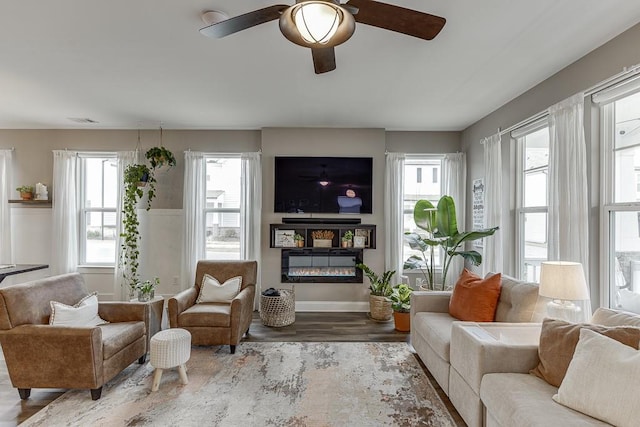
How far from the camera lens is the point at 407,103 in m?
3.86

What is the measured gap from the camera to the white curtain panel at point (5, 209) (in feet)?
16.0

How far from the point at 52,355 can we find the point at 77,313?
386 mm

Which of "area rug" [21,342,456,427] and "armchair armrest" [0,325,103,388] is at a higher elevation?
"armchair armrest" [0,325,103,388]

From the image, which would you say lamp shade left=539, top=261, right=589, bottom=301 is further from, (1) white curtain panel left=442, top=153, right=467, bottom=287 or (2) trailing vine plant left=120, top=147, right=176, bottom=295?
(2) trailing vine plant left=120, top=147, right=176, bottom=295

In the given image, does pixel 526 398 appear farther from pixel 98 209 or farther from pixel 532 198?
pixel 98 209

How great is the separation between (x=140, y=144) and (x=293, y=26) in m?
4.54

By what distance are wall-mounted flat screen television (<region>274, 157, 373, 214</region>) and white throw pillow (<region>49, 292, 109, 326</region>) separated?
8.36ft

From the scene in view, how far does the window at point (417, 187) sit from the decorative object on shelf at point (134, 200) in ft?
11.8

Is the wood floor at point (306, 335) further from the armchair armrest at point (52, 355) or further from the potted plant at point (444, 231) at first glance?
the potted plant at point (444, 231)

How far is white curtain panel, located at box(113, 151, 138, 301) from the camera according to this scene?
16.1ft

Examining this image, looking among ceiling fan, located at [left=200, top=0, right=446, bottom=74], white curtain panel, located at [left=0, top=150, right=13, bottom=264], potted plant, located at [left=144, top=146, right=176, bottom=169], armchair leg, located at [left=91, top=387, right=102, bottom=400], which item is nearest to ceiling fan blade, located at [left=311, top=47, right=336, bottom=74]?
ceiling fan, located at [left=200, top=0, right=446, bottom=74]

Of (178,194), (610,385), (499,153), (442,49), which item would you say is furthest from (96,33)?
(499,153)

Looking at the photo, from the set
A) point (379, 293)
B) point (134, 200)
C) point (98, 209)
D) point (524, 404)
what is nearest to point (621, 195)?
point (524, 404)

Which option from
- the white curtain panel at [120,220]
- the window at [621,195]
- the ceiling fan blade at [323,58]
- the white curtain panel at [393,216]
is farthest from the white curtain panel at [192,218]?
the window at [621,195]
